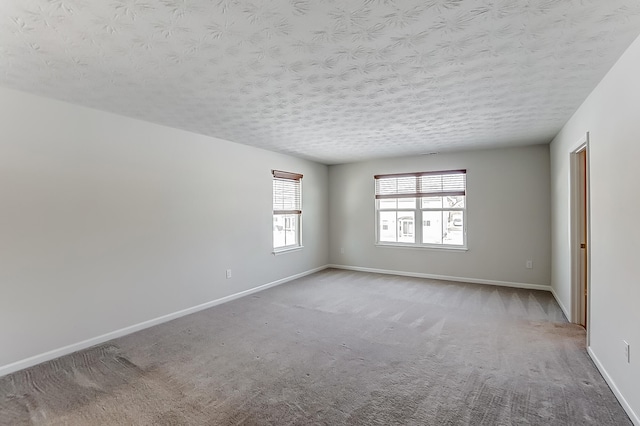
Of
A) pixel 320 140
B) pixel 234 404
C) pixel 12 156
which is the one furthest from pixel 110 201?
pixel 320 140

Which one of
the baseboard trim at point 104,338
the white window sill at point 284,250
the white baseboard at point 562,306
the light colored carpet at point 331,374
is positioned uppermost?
the white window sill at point 284,250

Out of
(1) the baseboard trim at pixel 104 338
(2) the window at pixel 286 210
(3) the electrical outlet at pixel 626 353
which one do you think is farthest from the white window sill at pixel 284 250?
(3) the electrical outlet at pixel 626 353

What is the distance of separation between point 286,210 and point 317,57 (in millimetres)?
3885

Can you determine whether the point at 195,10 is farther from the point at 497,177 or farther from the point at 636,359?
the point at 497,177

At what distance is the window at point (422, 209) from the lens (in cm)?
569

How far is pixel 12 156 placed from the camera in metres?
2.65

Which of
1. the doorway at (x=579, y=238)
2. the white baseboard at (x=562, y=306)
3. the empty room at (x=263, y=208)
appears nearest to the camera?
the empty room at (x=263, y=208)

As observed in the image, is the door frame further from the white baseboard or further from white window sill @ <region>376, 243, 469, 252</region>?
white window sill @ <region>376, 243, 469, 252</region>

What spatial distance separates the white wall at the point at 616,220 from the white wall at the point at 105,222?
4.20m

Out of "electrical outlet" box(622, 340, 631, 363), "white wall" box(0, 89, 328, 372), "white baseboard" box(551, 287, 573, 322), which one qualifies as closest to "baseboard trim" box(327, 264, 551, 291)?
"white baseboard" box(551, 287, 573, 322)

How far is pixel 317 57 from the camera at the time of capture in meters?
2.12

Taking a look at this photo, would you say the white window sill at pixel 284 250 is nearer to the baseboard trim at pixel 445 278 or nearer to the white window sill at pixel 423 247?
the baseboard trim at pixel 445 278

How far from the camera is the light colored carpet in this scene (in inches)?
80.0

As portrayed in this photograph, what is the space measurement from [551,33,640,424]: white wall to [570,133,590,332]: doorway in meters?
0.57
